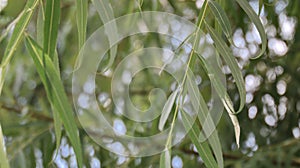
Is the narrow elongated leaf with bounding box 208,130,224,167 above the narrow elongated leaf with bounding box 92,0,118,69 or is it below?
below

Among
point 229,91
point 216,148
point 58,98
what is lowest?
point 229,91

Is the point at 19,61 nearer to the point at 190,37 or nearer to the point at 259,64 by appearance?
the point at 259,64

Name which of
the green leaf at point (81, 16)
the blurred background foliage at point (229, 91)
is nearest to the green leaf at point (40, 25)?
the green leaf at point (81, 16)

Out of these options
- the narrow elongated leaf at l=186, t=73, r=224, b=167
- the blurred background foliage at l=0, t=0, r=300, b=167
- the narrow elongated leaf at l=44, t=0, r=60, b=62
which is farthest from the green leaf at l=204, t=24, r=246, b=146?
the blurred background foliage at l=0, t=0, r=300, b=167

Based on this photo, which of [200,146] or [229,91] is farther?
[229,91]

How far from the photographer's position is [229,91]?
1125 mm

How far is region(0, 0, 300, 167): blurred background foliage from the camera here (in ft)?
3.48

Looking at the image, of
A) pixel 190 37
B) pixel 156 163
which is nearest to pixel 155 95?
pixel 156 163

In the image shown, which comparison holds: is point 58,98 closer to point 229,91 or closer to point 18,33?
point 18,33

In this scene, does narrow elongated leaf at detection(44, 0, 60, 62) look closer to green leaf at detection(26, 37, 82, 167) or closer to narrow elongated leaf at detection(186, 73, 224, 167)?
green leaf at detection(26, 37, 82, 167)

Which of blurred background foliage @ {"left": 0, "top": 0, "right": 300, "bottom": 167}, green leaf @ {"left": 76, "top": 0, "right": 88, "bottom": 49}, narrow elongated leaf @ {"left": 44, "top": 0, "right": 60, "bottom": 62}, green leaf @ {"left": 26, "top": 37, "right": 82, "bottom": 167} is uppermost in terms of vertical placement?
narrow elongated leaf @ {"left": 44, "top": 0, "right": 60, "bottom": 62}

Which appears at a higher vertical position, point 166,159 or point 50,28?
point 50,28

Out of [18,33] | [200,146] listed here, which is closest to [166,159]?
[200,146]

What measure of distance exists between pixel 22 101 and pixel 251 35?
0.43 metres
